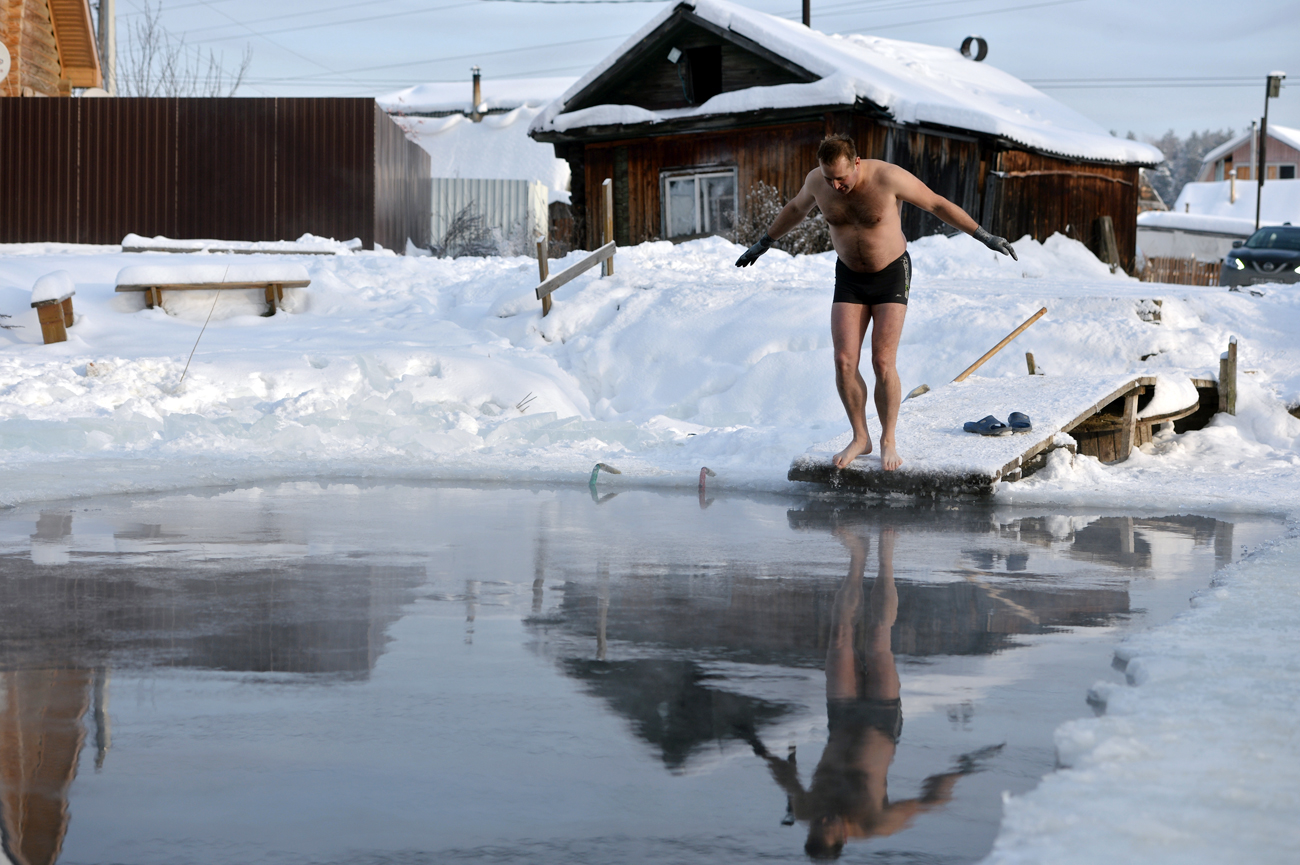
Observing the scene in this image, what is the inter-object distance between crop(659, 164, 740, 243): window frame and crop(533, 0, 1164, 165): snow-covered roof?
3.37ft

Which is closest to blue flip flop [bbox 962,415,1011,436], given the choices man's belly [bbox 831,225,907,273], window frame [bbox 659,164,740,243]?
man's belly [bbox 831,225,907,273]

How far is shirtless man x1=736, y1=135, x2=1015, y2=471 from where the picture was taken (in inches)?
253

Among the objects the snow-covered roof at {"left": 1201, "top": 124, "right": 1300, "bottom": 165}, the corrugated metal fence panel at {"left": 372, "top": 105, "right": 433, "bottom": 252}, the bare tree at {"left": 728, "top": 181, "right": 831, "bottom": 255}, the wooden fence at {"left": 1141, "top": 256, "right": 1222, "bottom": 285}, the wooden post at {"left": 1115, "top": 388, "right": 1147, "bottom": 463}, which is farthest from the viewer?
the snow-covered roof at {"left": 1201, "top": 124, "right": 1300, "bottom": 165}

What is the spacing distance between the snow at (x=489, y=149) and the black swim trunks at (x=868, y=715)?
3537 cm

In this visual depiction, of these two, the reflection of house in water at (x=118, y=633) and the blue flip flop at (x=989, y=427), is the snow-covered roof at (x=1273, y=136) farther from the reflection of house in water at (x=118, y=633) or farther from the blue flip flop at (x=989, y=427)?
the reflection of house in water at (x=118, y=633)

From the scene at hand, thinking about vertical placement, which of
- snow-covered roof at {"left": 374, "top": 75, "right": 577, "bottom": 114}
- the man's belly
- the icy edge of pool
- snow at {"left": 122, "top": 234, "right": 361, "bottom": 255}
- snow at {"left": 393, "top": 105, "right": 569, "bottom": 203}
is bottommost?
the icy edge of pool

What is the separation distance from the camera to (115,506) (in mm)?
5715

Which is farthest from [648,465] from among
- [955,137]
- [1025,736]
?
[955,137]

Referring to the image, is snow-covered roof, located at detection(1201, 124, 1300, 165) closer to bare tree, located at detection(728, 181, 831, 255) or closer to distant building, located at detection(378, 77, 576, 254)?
distant building, located at detection(378, 77, 576, 254)

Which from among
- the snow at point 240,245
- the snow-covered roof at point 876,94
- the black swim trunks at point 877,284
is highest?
the snow-covered roof at point 876,94

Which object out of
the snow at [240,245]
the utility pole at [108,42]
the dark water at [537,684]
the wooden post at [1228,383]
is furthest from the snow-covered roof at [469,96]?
the dark water at [537,684]

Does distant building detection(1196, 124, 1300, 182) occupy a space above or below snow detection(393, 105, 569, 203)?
above

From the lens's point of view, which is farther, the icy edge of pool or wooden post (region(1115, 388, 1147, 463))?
Answer: wooden post (region(1115, 388, 1147, 463))

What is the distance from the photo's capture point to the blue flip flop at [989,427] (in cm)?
691
